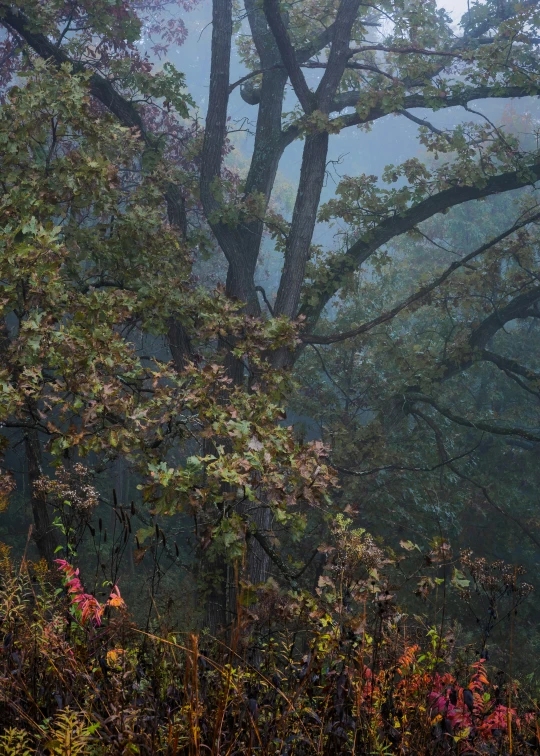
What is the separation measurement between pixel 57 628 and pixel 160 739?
76 centimetres

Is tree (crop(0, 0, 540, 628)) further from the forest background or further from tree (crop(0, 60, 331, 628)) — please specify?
tree (crop(0, 60, 331, 628))

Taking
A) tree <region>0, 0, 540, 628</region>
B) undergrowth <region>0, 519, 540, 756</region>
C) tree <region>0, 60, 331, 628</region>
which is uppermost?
tree <region>0, 0, 540, 628</region>

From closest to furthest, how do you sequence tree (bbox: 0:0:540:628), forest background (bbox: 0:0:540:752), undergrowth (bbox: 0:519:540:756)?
1. undergrowth (bbox: 0:519:540:756)
2. forest background (bbox: 0:0:540:752)
3. tree (bbox: 0:0:540:628)

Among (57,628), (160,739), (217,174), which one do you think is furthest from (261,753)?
(217,174)

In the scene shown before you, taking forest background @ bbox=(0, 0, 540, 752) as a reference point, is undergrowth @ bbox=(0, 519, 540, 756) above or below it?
below

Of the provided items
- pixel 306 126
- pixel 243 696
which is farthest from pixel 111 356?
pixel 306 126

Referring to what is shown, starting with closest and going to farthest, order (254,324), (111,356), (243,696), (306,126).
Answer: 1. (243,696)
2. (111,356)
3. (254,324)
4. (306,126)

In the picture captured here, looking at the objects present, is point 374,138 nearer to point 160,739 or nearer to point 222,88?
point 222,88

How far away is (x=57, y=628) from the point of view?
2.74 meters

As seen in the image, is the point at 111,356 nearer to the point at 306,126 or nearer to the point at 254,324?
the point at 254,324

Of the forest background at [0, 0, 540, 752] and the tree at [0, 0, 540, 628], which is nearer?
the forest background at [0, 0, 540, 752]

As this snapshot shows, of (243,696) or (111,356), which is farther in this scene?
(111,356)

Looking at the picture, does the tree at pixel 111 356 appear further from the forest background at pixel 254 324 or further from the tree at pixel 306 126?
the tree at pixel 306 126

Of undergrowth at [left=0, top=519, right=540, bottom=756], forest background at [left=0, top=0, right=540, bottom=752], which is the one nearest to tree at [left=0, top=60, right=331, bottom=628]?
forest background at [left=0, top=0, right=540, bottom=752]
